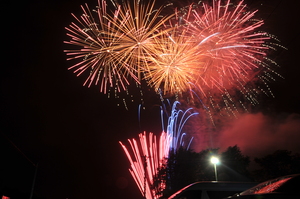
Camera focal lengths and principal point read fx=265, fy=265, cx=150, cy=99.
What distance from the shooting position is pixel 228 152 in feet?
124

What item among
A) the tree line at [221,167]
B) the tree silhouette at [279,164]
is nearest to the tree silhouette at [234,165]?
the tree line at [221,167]

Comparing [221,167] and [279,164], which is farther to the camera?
[221,167]

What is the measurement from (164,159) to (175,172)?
2065mm

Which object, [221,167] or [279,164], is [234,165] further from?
[279,164]

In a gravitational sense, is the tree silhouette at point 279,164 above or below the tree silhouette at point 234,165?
below

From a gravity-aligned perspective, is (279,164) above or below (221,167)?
below

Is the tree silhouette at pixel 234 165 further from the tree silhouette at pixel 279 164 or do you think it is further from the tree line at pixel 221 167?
the tree silhouette at pixel 279 164

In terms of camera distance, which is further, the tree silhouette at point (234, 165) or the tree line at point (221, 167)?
the tree silhouette at point (234, 165)

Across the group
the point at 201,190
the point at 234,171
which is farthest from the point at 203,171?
the point at 201,190

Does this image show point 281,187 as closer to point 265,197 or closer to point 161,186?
point 265,197

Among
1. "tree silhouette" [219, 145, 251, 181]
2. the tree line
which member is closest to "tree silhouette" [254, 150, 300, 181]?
the tree line

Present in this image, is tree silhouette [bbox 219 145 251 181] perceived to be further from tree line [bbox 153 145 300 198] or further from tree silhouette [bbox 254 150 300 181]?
tree silhouette [bbox 254 150 300 181]

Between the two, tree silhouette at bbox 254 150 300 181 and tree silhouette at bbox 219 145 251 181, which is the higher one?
tree silhouette at bbox 219 145 251 181

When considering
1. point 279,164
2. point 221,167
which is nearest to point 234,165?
point 221,167
